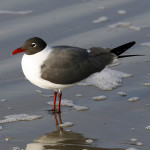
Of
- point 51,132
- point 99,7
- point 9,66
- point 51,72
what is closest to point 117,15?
point 99,7

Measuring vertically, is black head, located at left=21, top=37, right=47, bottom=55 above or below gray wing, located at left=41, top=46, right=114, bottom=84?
above

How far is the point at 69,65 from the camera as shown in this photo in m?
6.70

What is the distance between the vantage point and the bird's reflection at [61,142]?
17.9ft

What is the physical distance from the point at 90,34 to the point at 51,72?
8.26ft

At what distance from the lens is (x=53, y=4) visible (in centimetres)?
995

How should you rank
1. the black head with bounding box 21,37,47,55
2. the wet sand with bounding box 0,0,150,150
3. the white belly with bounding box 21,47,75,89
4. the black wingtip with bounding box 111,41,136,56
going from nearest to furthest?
the wet sand with bounding box 0,0,150,150, the white belly with bounding box 21,47,75,89, the black head with bounding box 21,37,47,55, the black wingtip with bounding box 111,41,136,56

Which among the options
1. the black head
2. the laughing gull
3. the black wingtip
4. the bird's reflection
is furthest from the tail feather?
the bird's reflection

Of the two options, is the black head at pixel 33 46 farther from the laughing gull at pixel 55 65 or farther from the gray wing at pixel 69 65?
the gray wing at pixel 69 65

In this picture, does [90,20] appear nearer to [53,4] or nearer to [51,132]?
[53,4]

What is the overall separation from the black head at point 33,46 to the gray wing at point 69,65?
0.60 ft

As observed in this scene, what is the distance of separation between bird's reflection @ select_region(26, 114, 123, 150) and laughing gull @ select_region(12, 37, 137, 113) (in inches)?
30.0

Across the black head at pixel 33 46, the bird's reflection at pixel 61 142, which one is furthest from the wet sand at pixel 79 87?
the black head at pixel 33 46

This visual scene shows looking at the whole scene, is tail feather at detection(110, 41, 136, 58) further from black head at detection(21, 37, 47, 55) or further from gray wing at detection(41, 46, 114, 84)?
black head at detection(21, 37, 47, 55)

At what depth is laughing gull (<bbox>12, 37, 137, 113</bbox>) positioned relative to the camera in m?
6.54
